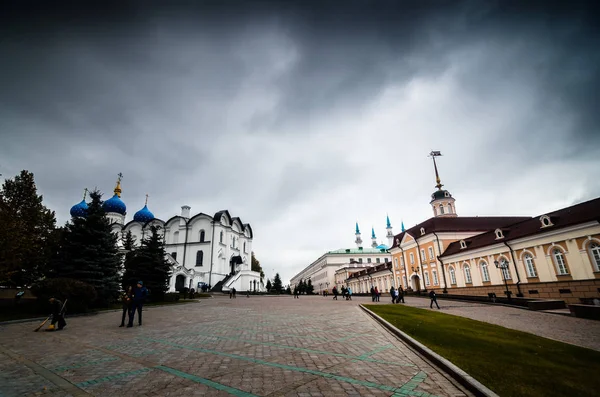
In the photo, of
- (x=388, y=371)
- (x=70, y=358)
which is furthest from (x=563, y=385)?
(x=70, y=358)

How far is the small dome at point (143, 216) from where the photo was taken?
191 ft

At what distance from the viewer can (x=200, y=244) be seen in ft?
168

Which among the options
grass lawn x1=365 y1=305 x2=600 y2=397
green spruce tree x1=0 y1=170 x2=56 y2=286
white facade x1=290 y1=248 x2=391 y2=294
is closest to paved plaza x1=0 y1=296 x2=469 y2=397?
grass lawn x1=365 y1=305 x2=600 y2=397

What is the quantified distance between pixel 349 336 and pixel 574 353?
5.92 meters

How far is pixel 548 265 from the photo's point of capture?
23688 mm

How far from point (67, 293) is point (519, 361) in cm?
2050

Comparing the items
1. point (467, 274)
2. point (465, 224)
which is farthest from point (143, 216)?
point (465, 224)

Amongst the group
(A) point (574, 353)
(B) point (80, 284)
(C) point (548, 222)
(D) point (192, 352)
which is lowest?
(A) point (574, 353)

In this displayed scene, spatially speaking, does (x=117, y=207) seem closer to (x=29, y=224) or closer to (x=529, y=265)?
(x=29, y=224)

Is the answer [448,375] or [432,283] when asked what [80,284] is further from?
[432,283]

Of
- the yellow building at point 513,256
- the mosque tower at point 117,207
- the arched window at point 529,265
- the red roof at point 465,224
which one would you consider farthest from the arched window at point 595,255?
the mosque tower at point 117,207

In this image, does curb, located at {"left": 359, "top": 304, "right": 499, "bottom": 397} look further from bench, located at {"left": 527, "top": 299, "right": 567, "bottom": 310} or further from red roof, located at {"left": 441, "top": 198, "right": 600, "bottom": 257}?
red roof, located at {"left": 441, "top": 198, "right": 600, "bottom": 257}

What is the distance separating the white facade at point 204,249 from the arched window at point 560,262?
136 feet

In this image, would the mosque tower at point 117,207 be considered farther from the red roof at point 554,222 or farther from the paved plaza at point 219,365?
the red roof at point 554,222
